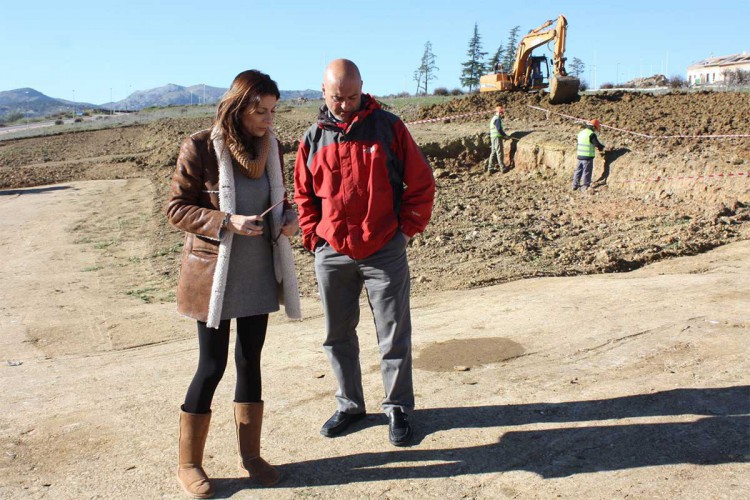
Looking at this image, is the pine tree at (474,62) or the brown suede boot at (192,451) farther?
the pine tree at (474,62)

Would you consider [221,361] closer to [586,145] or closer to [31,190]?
[586,145]

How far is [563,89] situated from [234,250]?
2104cm

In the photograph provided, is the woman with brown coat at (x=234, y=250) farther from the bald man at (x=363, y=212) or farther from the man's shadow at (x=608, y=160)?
the man's shadow at (x=608, y=160)

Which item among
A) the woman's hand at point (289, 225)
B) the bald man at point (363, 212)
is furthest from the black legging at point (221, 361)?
the bald man at point (363, 212)

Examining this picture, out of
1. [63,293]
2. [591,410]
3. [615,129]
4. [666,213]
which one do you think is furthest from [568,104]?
[591,410]

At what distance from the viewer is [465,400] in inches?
176

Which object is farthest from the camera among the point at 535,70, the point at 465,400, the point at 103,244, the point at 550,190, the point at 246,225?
the point at 535,70

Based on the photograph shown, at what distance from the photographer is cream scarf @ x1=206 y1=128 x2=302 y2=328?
11.1 feet

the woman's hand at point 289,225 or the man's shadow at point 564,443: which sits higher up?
the woman's hand at point 289,225

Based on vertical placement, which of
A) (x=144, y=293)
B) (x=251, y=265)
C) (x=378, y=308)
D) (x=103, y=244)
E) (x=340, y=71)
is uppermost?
(x=340, y=71)

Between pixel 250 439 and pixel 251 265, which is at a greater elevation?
pixel 251 265

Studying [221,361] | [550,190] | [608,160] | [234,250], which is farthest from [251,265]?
[608,160]

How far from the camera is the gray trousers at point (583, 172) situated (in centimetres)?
1552

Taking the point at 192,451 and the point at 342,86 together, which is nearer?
the point at 192,451
